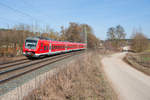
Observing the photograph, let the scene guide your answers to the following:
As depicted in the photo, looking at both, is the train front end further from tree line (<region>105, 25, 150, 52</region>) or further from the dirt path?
tree line (<region>105, 25, 150, 52</region>)

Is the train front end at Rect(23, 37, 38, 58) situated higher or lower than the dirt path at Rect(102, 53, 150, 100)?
higher

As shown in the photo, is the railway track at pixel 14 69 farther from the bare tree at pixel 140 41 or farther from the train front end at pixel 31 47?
the bare tree at pixel 140 41

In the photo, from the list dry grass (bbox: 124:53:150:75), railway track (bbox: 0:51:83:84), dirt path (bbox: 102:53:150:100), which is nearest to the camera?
railway track (bbox: 0:51:83:84)

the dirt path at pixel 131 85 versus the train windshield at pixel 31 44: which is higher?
the train windshield at pixel 31 44

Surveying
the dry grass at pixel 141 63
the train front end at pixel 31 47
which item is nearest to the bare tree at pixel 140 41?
the dry grass at pixel 141 63

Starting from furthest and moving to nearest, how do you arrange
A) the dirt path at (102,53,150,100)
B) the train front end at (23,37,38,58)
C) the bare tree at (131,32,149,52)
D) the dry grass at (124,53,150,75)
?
1. the bare tree at (131,32,149,52)
2. the dry grass at (124,53,150,75)
3. the train front end at (23,37,38,58)
4. the dirt path at (102,53,150,100)

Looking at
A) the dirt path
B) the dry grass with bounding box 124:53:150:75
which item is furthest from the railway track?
the dry grass with bounding box 124:53:150:75

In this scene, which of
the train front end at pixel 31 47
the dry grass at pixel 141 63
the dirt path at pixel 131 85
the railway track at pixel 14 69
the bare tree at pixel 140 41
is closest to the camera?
the railway track at pixel 14 69

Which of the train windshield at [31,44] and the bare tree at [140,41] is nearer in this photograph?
the train windshield at [31,44]

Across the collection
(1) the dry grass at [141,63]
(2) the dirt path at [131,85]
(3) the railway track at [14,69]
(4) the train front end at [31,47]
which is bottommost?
(2) the dirt path at [131,85]

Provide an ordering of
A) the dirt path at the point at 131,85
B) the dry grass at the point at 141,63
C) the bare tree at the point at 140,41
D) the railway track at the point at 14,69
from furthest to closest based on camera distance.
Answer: the bare tree at the point at 140,41
the dry grass at the point at 141,63
the dirt path at the point at 131,85
the railway track at the point at 14,69

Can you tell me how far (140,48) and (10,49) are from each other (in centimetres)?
5292

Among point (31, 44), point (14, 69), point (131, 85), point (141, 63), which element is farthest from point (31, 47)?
point (141, 63)

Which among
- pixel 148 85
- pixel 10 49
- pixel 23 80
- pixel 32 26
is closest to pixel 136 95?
pixel 148 85
